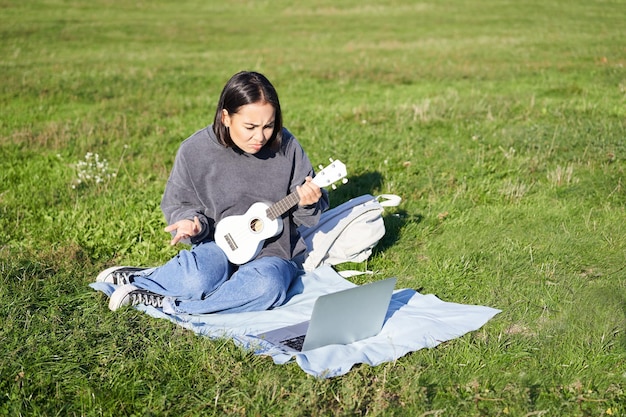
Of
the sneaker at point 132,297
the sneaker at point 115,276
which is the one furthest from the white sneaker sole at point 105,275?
the sneaker at point 132,297

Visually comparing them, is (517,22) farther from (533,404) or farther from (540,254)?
(533,404)

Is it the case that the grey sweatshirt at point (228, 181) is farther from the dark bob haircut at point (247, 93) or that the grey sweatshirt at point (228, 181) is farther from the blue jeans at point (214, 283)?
the dark bob haircut at point (247, 93)

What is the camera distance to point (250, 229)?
209 inches

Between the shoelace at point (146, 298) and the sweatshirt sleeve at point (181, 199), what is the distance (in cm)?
46

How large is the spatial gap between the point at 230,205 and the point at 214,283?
576mm

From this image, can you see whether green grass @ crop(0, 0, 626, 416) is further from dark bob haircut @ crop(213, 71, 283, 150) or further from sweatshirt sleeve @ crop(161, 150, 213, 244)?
dark bob haircut @ crop(213, 71, 283, 150)

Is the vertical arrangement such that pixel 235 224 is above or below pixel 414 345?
above

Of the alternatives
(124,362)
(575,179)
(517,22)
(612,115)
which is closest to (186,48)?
(517,22)

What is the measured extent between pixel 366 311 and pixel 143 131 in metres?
6.07

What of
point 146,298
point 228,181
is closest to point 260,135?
point 228,181

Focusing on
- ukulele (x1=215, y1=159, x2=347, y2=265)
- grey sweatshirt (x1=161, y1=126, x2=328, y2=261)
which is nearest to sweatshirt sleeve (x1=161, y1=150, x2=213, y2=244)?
grey sweatshirt (x1=161, y1=126, x2=328, y2=261)

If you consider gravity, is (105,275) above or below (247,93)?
below

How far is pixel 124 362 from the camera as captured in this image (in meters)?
4.25

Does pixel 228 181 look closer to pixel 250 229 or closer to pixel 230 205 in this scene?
pixel 230 205
